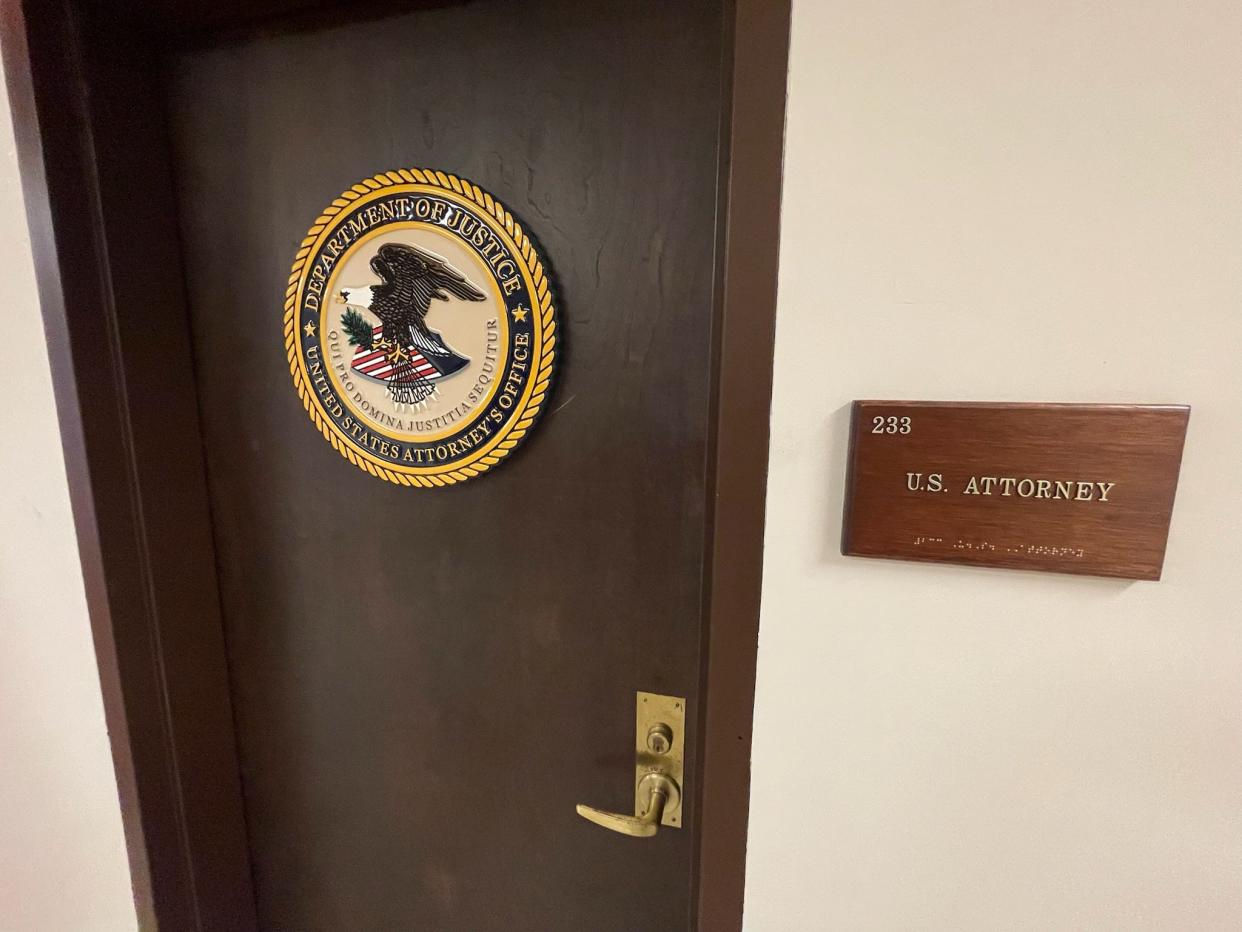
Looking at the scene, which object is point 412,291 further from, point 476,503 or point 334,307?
point 476,503

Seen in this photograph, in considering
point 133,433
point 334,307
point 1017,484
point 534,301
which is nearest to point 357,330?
point 334,307

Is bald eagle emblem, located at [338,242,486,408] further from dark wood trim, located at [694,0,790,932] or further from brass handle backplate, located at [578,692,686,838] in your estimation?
brass handle backplate, located at [578,692,686,838]

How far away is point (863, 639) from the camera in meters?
0.61

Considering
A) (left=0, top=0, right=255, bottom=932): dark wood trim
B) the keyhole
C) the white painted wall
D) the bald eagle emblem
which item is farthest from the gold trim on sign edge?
the keyhole

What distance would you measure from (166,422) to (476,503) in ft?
1.67

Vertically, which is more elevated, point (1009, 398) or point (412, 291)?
point (412, 291)

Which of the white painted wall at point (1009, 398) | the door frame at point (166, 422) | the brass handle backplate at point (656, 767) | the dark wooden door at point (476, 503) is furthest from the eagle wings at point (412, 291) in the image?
the brass handle backplate at point (656, 767)

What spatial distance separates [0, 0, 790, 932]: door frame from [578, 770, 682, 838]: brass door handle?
10cm

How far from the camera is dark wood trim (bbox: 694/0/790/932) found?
559 mm

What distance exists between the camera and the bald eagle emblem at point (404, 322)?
827 mm

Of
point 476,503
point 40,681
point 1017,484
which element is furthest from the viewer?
point 40,681

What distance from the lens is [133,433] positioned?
36.3 inches

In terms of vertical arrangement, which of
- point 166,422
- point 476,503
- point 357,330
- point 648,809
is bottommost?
point 648,809

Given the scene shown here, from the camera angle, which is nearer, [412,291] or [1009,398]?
[1009,398]
